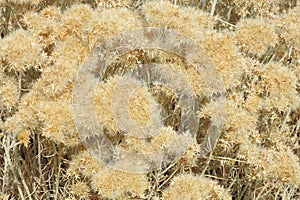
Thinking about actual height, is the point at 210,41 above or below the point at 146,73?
above

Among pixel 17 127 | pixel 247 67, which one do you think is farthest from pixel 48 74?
pixel 247 67

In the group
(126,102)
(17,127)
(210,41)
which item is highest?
(210,41)

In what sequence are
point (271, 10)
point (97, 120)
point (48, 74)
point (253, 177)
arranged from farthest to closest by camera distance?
point (271, 10), point (253, 177), point (48, 74), point (97, 120)

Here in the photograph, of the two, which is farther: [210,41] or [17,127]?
[210,41]

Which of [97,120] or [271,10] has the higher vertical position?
[271,10]

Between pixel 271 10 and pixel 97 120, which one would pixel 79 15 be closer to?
pixel 97 120

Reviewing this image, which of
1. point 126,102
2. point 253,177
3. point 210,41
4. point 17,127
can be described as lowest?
point 253,177

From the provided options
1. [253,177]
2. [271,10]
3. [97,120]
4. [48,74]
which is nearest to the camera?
[97,120]

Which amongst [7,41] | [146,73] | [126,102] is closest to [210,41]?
[146,73]

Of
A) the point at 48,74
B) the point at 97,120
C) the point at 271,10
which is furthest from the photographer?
the point at 271,10
